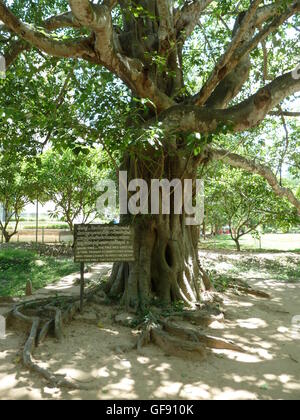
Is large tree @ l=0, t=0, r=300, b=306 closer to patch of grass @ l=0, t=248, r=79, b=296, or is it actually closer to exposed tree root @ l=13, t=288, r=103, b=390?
exposed tree root @ l=13, t=288, r=103, b=390

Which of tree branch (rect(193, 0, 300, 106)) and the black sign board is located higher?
tree branch (rect(193, 0, 300, 106))

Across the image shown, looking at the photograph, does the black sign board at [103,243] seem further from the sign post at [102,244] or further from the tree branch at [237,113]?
the tree branch at [237,113]

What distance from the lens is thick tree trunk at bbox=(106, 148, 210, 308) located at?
6527 millimetres

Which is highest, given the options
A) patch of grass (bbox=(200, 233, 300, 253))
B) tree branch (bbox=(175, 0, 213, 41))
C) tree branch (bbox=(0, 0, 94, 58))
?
tree branch (bbox=(175, 0, 213, 41))

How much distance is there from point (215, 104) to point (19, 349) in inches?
204

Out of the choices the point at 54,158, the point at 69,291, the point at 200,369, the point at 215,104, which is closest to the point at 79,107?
the point at 215,104

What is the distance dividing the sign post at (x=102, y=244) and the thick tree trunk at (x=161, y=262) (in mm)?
733

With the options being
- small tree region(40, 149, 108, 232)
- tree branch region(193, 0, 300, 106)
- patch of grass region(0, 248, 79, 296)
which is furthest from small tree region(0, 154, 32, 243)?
tree branch region(193, 0, 300, 106)

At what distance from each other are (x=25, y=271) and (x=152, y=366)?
854 centimetres

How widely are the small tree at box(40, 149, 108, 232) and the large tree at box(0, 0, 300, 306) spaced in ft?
32.0

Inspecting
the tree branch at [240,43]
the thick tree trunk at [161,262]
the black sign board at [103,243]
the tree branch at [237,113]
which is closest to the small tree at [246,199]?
the thick tree trunk at [161,262]

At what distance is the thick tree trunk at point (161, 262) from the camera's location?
6527 mm

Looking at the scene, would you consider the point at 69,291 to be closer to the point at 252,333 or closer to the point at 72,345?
the point at 72,345

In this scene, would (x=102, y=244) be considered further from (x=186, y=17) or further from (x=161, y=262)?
(x=186, y=17)
